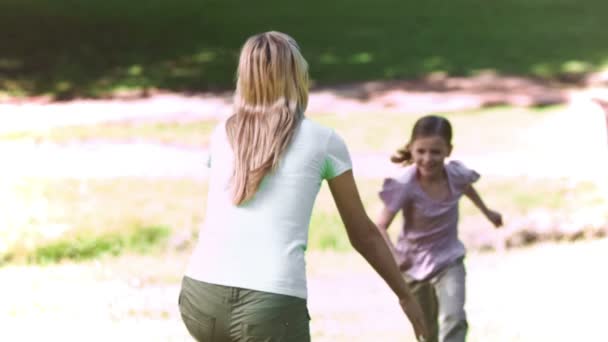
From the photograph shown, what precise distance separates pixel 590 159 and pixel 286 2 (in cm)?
1038

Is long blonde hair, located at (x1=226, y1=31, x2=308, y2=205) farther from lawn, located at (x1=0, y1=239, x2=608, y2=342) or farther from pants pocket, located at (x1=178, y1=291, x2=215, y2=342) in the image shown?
lawn, located at (x1=0, y1=239, x2=608, y2=342)

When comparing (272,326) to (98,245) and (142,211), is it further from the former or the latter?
(142,211)

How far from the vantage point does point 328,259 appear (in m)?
9.23

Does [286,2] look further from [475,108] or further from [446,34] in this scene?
[475,108]

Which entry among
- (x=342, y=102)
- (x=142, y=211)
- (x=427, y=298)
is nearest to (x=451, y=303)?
(x=427, y=298)

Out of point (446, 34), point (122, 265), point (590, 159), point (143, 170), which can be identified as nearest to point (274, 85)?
point (122, 265)

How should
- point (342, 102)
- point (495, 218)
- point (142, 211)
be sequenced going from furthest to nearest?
point (342, 102)
point (142, 211)
point (495, 218)

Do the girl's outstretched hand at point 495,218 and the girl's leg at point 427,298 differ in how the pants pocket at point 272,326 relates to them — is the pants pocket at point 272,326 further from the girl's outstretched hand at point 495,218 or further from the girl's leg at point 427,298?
the girl's outstretched hand at point 495,218

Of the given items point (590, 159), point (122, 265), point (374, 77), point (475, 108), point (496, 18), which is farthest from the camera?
point (496, 18)

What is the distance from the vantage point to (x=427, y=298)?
5738 mm

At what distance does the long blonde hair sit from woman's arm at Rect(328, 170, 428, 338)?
0.73 feet

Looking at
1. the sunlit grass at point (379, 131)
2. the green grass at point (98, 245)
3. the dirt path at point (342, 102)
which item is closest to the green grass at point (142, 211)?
the green grass at point (98, 245)

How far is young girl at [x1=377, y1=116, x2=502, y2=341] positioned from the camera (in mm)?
5648

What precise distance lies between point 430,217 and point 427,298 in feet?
1.25
